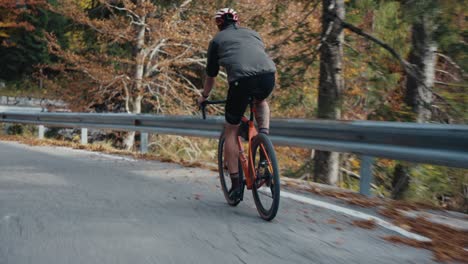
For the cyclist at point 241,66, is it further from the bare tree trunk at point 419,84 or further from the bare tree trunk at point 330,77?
the bare tree trunk at point 330,77

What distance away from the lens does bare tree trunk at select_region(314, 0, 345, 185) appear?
9.09 metres

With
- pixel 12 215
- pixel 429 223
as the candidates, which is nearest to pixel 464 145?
pixel 429 223

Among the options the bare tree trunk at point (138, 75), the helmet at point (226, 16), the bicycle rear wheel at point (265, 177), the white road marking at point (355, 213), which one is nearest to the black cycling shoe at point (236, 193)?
the bicycle rear wheel at point (265, 177)

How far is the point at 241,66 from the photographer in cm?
472

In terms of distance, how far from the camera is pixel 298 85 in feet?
30.7

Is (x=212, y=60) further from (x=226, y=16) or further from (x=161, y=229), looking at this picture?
(x=161, y=229)

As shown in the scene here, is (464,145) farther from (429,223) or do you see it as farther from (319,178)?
(319,178)

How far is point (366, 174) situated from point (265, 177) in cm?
178

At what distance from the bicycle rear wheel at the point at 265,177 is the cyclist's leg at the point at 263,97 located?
179 mm

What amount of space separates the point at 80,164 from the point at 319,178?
154 inches

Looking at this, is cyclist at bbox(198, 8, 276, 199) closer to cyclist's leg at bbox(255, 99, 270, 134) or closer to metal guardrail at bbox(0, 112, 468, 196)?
cyclist's leg at bbox(255, 99, 270, 134)

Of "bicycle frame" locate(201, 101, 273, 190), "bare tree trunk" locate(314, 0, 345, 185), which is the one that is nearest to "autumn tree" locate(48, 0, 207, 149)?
"bare tree trunk" locate(314, 0, 345, 185)

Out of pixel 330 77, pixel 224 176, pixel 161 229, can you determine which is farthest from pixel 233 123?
pixel 330 77

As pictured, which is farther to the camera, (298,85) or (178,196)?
(298,85)
